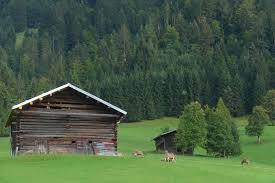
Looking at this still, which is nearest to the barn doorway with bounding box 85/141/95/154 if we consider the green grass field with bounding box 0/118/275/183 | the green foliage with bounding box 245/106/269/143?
the green grass field with bounding box 0/118/275/183

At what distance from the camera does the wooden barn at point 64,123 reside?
149 ft

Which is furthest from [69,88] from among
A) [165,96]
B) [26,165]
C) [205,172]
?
[165,96]

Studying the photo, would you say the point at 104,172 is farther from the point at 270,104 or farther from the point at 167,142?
the point at 270,104

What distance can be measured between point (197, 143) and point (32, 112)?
105 ft

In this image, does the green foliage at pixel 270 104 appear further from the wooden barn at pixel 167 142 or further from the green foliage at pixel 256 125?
the wooden barn at pixel 167 142

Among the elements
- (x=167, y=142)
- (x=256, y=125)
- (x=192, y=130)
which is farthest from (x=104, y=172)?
(x=256, y=125)

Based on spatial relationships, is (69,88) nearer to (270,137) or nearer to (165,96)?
(270,137)

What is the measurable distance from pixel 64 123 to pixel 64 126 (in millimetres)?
248

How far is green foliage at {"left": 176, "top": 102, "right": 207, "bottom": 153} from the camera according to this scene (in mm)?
72688

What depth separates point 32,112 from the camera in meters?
45.2

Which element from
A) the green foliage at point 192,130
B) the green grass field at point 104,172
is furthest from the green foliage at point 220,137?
the green grass field at point 104,172

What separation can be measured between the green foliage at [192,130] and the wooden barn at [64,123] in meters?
26.4

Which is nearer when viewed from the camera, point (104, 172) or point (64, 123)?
point (104, 172)

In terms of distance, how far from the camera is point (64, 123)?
46312 mm
